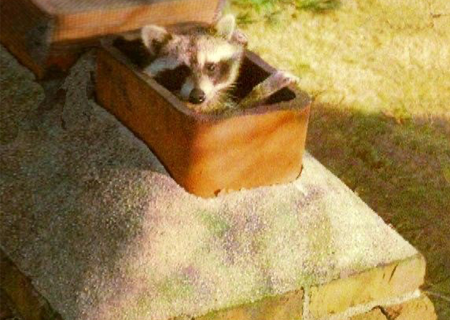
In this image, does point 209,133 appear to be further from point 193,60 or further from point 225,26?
point 225,26

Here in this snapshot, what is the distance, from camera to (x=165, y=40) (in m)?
4.48

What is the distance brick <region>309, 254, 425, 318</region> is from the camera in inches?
174

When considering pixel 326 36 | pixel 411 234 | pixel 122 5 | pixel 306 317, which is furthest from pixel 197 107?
pixel 326 36

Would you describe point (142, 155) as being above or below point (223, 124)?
below

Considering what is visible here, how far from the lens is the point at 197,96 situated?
13.9 feet

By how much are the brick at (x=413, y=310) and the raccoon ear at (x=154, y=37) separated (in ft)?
5.76

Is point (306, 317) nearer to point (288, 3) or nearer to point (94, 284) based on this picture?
point (94, 284)

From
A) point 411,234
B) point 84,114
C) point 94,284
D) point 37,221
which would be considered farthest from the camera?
point 411,234

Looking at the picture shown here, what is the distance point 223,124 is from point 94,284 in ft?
2.97

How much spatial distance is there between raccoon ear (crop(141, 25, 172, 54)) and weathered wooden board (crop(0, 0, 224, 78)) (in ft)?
1.15

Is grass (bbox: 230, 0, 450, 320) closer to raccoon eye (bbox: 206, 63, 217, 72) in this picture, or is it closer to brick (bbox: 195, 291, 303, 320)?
brick (bbox: 195, 291, 303, 320)

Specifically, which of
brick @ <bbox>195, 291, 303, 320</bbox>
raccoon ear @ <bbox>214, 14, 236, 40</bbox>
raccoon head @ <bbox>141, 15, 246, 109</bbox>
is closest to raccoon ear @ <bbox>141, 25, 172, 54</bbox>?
raccoon head @ <bbox>141, 15, 246, 109</bbox>

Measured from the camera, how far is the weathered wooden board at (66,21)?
4598mm

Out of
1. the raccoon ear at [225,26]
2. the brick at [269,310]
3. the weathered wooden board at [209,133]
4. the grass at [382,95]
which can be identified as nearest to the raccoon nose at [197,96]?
the weathered wooden board at [209,133]
